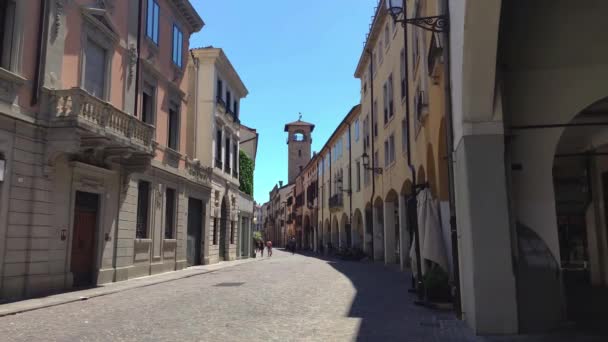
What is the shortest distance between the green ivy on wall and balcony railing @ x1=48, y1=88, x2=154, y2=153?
23732 mm

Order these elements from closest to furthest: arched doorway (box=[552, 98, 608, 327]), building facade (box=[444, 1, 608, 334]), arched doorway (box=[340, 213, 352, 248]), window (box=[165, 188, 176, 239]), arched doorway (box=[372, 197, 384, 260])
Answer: building facade (box=[444, 1, 608, 334]) < arched doorway (box=[552, 98, 608, 327]) < window (box=[165, 188, 176, 239]) < arched doorway (box=[372, 197, 384, 260]) < arched doorway (box=[340, 213, 352, 248])

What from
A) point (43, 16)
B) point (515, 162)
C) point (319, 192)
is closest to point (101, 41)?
point (43, 16)

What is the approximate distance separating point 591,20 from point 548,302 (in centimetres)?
420

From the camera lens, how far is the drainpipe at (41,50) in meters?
12.1

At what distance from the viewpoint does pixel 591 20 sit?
294 inches

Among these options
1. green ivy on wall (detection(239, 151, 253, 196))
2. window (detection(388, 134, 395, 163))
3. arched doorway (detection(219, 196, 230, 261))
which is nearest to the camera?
window (detection(388, 134, 395, 163))

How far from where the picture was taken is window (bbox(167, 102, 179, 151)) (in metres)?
21.5

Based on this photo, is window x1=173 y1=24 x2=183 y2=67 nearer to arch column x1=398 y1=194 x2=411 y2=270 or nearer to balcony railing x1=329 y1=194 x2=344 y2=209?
arch column x1=398 y1=194 x2=411 y2=270

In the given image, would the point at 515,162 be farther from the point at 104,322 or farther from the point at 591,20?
the point at 104,322

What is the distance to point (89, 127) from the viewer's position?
12.6m

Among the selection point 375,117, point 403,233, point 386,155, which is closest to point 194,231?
point 403,233

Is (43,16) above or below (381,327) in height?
above

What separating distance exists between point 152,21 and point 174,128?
4.70 metres

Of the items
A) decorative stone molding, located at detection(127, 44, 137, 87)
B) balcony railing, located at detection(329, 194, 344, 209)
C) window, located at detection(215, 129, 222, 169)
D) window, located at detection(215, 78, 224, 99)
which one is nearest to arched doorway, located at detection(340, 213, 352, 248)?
balcony railing, located at detection(329, 194, 344, 209)
